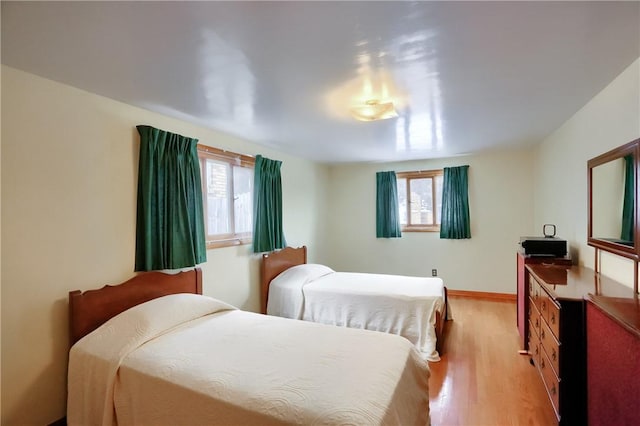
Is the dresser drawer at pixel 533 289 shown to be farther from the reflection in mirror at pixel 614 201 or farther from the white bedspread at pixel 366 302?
the white bedspread at pixel 366 302

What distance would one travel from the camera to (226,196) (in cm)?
343

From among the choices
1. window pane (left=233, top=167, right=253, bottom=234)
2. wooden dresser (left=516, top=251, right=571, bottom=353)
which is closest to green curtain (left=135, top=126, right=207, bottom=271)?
window pane (left=233, top=167, right=253, bottom=234)

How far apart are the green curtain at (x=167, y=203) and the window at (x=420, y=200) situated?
352cm

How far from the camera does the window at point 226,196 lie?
10.4ft

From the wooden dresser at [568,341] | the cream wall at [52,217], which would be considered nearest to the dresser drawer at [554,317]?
the wooden dresser at [568,341]

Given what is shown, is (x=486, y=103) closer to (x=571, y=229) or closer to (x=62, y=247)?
(x=571, y=229)

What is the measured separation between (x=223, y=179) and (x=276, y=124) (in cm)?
90

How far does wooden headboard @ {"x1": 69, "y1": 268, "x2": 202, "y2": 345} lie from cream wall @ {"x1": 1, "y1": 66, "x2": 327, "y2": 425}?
0.09 metres

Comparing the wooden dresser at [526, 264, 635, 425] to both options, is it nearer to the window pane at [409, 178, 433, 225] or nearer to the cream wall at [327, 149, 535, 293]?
the cream wall at [327, 149, 535, 293]

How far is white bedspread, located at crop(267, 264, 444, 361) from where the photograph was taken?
10.1 ft

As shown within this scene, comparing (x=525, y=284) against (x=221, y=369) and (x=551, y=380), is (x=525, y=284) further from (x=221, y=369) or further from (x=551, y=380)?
(x=221, y=369)

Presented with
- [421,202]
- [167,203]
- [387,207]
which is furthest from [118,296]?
[421,202]

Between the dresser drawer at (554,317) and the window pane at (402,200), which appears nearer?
the dresser drawer at (554,317)

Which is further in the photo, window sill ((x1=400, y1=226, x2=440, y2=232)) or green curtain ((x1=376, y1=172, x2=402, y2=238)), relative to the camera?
green curtain ((x1=376, y1=172, x2=402, y2=238))
